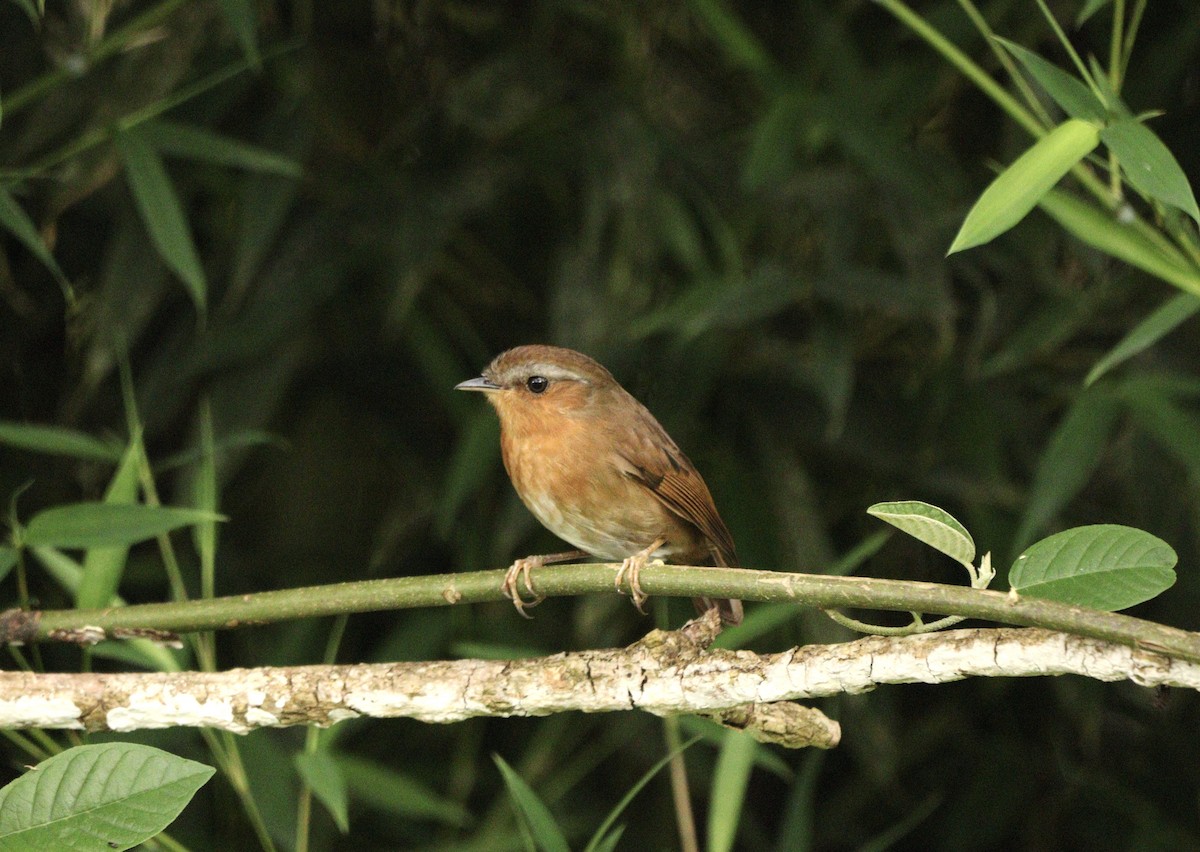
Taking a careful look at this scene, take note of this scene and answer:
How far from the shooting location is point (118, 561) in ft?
7.34

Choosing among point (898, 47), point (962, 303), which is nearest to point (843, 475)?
point (962, 303)

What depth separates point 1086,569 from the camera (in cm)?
140

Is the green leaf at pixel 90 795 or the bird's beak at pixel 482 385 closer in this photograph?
the green leaf at pixel 90 795

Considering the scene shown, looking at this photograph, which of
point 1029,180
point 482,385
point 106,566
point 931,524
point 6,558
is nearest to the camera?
point 931,524

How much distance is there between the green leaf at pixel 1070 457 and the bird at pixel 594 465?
62 centimetres

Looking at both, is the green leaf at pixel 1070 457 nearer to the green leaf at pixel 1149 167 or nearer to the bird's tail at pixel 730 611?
the bird's tail at pixel 730 611

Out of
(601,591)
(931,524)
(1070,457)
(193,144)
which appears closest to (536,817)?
(601,591)

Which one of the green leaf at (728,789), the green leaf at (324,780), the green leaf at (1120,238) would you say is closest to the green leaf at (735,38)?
the green leaf at (1120,238)

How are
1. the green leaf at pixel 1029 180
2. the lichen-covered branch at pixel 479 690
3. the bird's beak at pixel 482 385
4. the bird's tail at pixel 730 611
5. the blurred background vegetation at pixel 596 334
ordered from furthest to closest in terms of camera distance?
the blurred background vegetation at pixel 596 334, the bird's beak at pixel 482 385, the bird's tail at pixel 730 611, the green leaf at pixel 1029 180, the lichen-covered branch at pixel 479 690

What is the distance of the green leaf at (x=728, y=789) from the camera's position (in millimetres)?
2236

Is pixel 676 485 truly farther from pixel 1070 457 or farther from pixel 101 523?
pixel 101 523

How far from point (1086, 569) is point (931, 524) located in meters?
0.17

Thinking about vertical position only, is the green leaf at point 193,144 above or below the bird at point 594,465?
above

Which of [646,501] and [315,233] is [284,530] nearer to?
[315,233]
